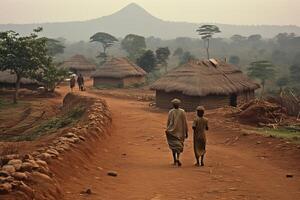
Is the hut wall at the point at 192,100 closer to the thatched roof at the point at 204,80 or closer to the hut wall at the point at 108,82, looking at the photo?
the thatched roof at the point at 204,80

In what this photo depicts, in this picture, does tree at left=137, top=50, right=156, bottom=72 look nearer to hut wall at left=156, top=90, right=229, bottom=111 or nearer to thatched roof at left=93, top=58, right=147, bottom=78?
thatched roof at left=93, top=58, right=147, bottom=78

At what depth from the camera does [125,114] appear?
20266 millimetres

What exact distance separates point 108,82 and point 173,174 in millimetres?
30058

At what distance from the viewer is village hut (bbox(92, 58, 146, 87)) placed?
125ft

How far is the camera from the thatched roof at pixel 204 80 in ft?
74.3

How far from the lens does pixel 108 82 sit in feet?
127

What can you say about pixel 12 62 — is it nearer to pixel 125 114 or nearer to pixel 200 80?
pixel 125 114

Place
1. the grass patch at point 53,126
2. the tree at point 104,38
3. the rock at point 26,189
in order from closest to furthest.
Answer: the rock at point 26,189 → the grass patch at point 53,126 → the tree at point 104,38

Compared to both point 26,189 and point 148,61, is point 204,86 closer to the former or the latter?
point 26,189

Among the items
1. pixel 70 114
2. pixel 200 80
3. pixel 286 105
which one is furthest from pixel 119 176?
pixel 200 80

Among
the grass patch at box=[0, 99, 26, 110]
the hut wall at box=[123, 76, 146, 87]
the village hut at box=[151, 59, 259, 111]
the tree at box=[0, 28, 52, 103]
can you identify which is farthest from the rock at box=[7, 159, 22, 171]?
the hut wall at box=[123, 76, 146, 87]

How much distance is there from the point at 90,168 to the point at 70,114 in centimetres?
1010

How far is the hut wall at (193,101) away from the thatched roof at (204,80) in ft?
1.61

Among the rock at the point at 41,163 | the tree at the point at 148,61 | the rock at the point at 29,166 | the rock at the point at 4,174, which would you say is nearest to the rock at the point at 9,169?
the rock at the point at 4,174
